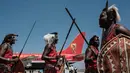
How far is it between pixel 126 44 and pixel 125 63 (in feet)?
0.94

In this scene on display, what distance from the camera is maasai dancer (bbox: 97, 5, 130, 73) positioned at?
15.3 ft

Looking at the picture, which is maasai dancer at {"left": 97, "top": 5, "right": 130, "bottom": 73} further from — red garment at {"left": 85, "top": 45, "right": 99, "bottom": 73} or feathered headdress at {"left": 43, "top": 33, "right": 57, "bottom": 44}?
feathered headdress at {"left": 43, "top": 33, "right": 57, "bottom": 44}

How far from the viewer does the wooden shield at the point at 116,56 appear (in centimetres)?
462

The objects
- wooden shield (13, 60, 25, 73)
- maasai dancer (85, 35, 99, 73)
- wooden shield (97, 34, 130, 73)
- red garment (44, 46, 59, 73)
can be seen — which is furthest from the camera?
red garment (44, 46, 59, 73)

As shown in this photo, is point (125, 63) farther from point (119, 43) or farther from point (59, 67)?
point (59, 67)

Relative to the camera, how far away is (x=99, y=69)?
484 cm

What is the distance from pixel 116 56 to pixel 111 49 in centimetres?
13

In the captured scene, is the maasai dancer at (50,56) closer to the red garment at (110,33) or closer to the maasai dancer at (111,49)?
the maasai dancer at (111,49)

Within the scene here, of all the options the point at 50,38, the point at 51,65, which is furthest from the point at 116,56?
the point at 50,38

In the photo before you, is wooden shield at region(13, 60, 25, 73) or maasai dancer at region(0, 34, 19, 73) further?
wooden shield at region(13, 60, 25, 73)

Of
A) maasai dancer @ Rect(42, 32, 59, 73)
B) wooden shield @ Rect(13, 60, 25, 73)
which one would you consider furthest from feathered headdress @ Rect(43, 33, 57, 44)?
wooden shield @ Rect(13, 60, 25, 73)

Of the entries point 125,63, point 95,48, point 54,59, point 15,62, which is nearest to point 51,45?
point 54,59

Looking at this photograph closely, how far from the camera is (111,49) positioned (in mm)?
4746

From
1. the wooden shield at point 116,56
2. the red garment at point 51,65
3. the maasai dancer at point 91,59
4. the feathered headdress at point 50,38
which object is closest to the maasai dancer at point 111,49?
the wooden shield at point 116,56
